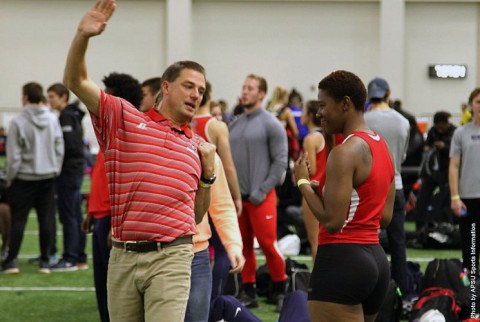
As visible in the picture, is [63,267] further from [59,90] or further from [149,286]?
[149,286]

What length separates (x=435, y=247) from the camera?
1256 centimetres

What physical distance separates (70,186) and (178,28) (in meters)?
19.9

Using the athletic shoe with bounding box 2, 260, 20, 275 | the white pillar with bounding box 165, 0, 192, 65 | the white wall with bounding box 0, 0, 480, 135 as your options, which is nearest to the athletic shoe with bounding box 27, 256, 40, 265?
the athletic shoe with bounding box 2, 260, 20, 275

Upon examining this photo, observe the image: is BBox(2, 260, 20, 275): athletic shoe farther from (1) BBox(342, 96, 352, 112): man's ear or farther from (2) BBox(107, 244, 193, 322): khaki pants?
(1) BBox(342, 96, 352, 112): man's ear

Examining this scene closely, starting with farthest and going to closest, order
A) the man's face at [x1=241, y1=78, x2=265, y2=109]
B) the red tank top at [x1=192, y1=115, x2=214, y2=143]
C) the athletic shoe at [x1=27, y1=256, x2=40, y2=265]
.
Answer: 1. the athletic shoe at [x1=27, y1=256, x2=40, y2=265]
2. the man's face at [x1=241, y1=78, x2=265, y2=109]
3. the red tank top at [x1=192, y1=115, x2=214, y2=143]

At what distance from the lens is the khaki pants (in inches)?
171

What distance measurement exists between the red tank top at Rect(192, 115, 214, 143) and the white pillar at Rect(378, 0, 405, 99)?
23.0m

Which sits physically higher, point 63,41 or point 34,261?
point 63,41

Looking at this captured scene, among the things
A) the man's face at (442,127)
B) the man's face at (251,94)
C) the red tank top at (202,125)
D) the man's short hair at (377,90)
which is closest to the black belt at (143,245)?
the red tank top at (202,125)

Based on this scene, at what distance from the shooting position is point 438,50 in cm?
3086

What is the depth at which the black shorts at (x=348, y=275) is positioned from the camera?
4.57 metres

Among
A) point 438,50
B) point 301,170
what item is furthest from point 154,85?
point 438,50

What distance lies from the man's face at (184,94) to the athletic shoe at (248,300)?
14.0 feet

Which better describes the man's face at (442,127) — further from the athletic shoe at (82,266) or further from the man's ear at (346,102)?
the man's ear at (346,102)
